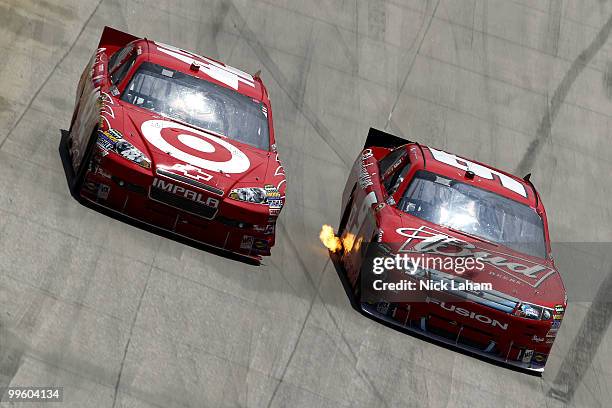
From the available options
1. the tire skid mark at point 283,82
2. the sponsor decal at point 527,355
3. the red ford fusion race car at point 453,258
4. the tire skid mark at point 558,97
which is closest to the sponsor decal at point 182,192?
the red ford fusion race car at point 453,258

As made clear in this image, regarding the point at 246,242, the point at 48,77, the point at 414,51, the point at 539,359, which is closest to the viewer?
the point at 539,359

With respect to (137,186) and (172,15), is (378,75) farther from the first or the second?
(137,186)

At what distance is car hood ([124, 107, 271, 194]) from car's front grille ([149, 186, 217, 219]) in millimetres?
196

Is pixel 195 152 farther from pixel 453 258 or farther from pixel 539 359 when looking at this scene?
pixel 539 359

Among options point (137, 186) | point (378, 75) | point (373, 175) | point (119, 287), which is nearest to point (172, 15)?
point (378, 75)

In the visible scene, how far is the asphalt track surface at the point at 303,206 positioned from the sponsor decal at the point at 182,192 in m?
0.50

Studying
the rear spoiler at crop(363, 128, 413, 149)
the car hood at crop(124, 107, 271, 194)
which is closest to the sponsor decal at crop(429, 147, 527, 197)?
the rear spoiler at crop(363, 128, 413, 149)

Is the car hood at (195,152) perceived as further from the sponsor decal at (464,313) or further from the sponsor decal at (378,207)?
the sponsor decal at (464,313)

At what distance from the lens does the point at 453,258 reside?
1186 centimetres

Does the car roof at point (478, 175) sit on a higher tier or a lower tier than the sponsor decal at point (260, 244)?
higher

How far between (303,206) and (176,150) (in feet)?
8.12

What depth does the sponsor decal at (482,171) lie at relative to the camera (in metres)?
13.4

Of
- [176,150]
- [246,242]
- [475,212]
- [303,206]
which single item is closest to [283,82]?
[303,206]

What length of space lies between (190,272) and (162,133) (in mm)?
1455
